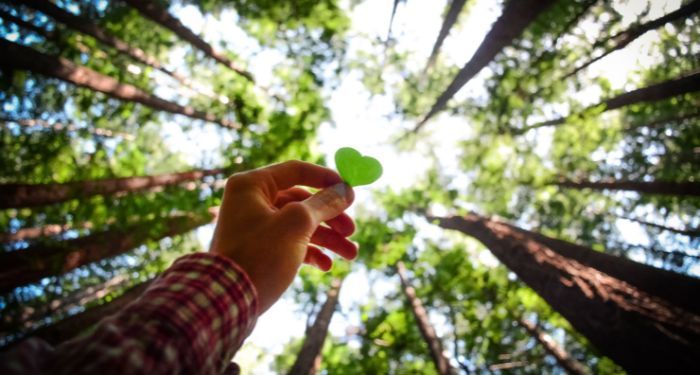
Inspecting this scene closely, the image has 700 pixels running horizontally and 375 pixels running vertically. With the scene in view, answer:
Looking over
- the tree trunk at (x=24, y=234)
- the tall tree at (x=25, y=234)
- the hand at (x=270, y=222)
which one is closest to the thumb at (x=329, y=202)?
the hand at (x=270, y=222)

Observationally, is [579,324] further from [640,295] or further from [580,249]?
[580,249]

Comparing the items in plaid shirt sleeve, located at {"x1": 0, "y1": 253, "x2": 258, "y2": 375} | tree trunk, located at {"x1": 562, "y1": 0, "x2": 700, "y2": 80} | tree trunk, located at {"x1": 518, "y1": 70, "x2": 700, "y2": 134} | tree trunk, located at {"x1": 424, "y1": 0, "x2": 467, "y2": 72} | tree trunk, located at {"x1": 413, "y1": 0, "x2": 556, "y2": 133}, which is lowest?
plaid shirt sleeve, located at {"x1": 0, "y1": 253, "x2": 258, "y2": 375}

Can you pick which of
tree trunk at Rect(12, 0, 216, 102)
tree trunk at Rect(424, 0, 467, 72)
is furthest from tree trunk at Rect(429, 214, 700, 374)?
tree trunk at Rect(12, 0, 216, 102)

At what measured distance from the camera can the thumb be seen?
1496 millimetres

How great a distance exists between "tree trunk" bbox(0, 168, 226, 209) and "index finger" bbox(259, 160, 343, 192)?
5400 millimetres

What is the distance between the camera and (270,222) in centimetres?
133

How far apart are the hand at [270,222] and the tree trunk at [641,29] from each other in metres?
8.79

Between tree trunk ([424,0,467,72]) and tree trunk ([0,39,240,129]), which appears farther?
tree trunk ([424,0,467,72])

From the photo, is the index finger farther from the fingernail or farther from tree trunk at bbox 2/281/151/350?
tree trunk at bbox 2/281/151/350

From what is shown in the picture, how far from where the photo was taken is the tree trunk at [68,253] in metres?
4.96

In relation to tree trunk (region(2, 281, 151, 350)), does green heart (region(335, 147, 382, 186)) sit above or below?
above

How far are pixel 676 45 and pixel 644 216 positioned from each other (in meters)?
5.19

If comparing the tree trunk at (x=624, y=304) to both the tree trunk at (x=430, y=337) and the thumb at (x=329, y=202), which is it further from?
the tree trunk at (x=430, y=337)

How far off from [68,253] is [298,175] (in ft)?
19.0
